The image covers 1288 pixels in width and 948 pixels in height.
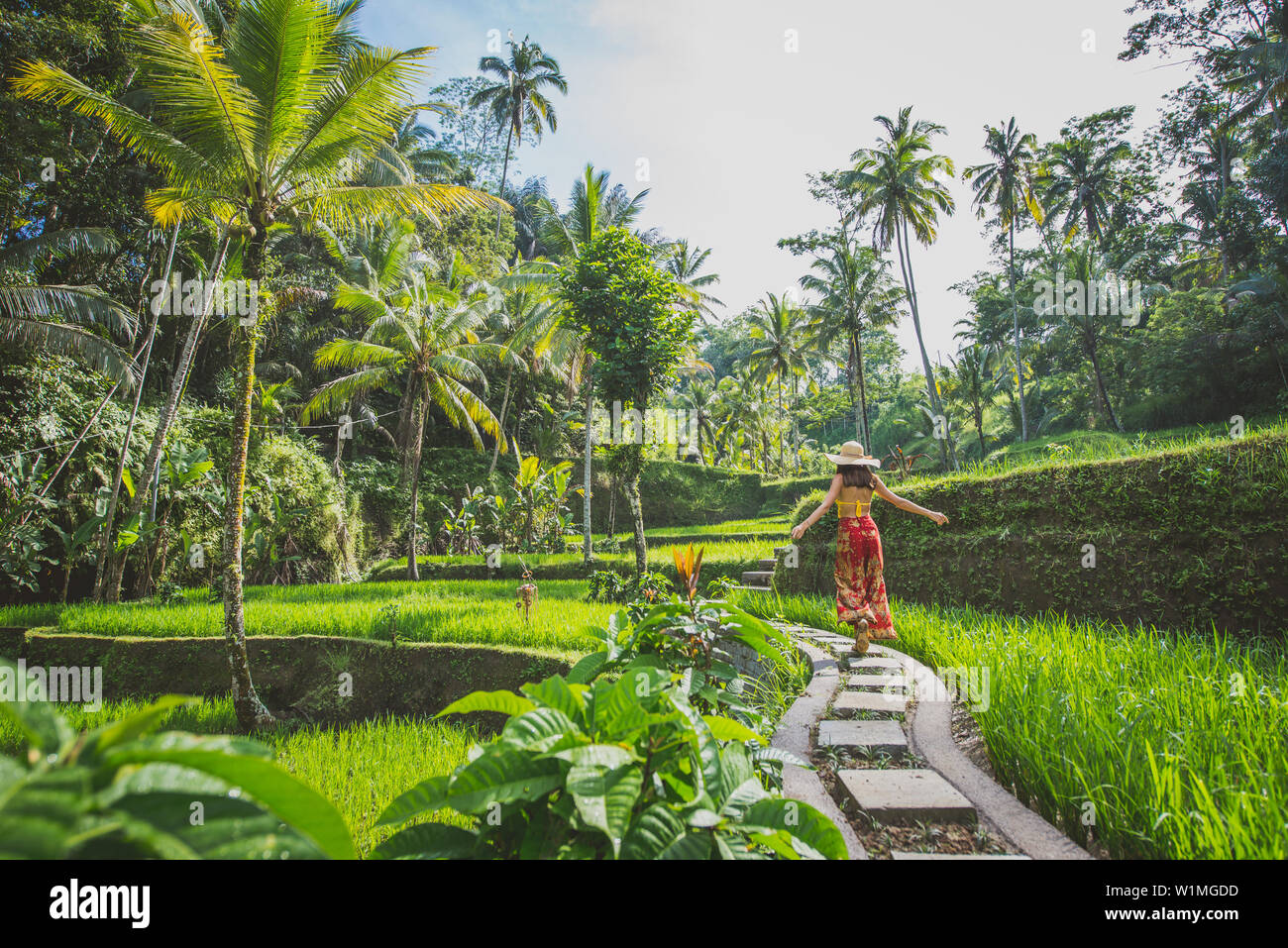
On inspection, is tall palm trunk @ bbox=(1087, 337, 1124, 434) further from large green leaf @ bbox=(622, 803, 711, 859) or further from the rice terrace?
large green leaf @ bbox=(622, 803, 711, 859)

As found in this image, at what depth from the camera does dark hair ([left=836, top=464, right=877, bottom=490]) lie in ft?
16.9

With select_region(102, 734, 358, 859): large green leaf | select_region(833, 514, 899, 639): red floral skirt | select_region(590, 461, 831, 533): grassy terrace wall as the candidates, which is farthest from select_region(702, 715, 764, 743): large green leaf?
select_region(590, 461, 831, 533): grassy terrace wall

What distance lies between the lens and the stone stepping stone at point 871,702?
3.22 metres

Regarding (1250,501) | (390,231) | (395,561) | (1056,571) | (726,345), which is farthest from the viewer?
(726,345)

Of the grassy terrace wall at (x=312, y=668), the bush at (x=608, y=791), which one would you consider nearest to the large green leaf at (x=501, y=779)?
the bush at (x=608, y=791)

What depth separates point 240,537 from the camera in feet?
20.9

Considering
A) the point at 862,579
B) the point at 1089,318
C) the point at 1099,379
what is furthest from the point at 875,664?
the point at 1089,318

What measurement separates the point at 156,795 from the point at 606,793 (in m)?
0.58

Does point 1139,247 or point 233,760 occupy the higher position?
point 1139,247

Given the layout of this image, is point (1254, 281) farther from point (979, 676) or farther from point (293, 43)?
point (293, 43)

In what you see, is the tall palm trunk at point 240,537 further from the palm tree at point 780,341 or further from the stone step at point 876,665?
the palm tree at point 780,341

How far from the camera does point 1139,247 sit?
28.9 meters
